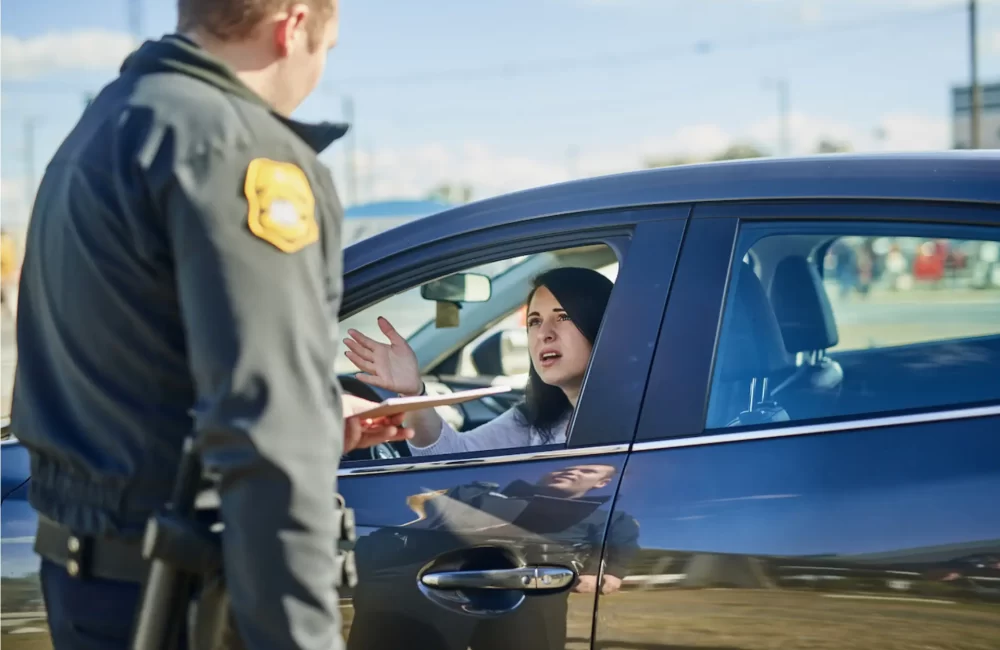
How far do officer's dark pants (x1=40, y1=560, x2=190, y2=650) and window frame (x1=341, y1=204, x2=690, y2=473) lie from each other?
64cm

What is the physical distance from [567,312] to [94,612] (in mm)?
1453

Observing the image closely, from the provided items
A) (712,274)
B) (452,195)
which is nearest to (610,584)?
(712,274)

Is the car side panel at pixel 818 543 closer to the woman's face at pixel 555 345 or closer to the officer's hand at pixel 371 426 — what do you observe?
the officer's hand at pixel 371 426

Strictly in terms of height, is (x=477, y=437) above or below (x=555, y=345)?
below

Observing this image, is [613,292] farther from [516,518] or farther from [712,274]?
[516,518]

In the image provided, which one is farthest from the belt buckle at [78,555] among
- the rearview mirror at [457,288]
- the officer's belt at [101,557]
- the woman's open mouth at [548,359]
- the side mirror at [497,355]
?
the side mirror at [497,355]

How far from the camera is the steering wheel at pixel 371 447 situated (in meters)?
2.60

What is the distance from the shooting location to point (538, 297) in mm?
2789

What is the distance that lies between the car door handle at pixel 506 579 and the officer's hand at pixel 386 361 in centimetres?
68

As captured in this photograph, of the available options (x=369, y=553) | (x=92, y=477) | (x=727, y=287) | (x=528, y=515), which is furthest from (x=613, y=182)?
(x=92, y=477)

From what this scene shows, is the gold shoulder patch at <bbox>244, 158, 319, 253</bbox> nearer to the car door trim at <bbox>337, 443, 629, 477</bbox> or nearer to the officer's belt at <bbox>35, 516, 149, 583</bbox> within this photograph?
the officer's belt at <bbox>35, 516, 149, 583</bbox>

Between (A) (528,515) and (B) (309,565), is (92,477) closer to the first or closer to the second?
(B) (309,565)

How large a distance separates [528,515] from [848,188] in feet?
2.62

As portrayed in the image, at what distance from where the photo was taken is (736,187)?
2000mm
